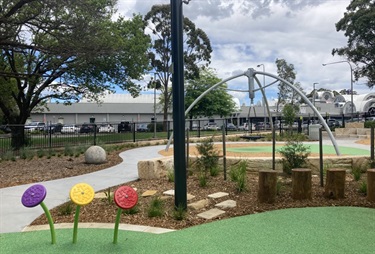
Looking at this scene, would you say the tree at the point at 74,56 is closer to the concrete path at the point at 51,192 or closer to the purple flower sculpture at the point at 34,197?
the concrete path at the point at 51,192

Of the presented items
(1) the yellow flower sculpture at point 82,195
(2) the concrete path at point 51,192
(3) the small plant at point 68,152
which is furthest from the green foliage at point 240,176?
(3) the small plant at point 68,152

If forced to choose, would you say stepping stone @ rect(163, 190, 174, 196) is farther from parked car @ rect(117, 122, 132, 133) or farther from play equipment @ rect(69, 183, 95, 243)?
parked car @ rect(117, 122, 132, 133)

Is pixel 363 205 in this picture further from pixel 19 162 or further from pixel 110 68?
pixel 110 68

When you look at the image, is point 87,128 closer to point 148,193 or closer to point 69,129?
point 69,129

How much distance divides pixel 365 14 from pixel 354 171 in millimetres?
28629

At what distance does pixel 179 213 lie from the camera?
532 cm

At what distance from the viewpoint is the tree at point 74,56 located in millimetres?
12711

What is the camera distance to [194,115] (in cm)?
5334

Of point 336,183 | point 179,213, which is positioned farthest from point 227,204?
point 336,183

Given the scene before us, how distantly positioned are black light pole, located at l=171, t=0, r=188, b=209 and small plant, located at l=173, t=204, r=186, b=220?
0.16 feet

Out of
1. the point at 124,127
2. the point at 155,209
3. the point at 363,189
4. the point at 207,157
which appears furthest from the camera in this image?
the point at 124,127

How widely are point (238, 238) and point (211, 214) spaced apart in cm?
117

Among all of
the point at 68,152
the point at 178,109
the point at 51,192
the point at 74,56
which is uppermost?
the point at 74,56

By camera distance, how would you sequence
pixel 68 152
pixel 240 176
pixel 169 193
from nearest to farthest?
pixel 169 193 → pixel 240 176 → pixel 68 152
